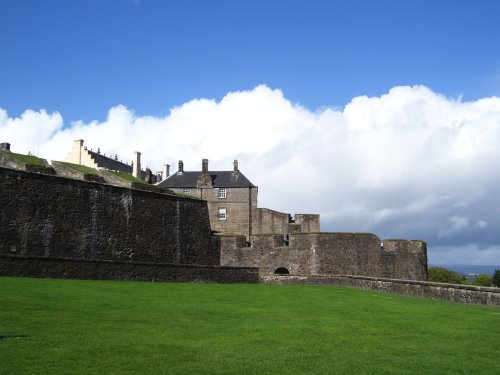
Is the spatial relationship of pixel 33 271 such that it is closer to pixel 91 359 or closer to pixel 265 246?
pixel 91 359

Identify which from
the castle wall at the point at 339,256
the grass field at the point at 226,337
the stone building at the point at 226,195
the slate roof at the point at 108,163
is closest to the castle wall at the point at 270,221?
the stone building at the point at 226,195

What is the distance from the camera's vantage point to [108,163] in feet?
180

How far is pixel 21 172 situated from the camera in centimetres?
2300

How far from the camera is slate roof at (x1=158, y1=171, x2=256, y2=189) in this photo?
5151 centimetres

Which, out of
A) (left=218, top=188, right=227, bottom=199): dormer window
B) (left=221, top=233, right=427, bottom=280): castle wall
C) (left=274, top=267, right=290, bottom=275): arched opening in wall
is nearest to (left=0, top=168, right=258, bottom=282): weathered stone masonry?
(left=221, top=233, right=427, bottom=280): castle wall

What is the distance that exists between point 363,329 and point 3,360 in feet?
21.8

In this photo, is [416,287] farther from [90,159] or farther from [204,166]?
[90,159]

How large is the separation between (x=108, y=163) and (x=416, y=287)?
40.2m

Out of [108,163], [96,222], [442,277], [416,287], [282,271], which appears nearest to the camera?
[416,287]

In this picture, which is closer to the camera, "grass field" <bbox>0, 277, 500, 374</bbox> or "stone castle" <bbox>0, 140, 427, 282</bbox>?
"grass field" <bbox>0, 277, 500, 374</bbox>

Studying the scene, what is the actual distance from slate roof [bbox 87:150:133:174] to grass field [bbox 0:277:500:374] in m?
38.5

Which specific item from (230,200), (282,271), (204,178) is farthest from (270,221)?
(282,271)

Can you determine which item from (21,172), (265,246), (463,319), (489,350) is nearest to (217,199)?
(265,246)

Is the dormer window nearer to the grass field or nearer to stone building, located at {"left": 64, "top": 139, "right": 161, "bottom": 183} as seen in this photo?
stone building, located at {"left": 64, "top": 139, "right": 161, "bottom": 183}
